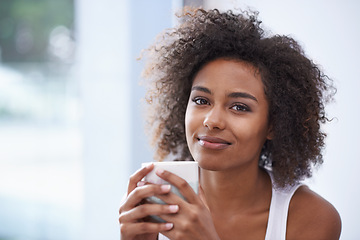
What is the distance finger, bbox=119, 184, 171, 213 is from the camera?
98 centimetres

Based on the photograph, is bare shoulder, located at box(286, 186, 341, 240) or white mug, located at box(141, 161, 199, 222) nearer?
white mug, located at box(141, 161, 199, 222)

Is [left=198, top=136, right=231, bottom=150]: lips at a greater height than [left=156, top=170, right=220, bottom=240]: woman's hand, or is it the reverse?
[left=198, top=136, right=231, bottom=150]: lips

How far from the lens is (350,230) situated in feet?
5.00

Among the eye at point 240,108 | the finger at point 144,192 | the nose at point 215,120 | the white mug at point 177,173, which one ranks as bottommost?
the finger at point 144,192

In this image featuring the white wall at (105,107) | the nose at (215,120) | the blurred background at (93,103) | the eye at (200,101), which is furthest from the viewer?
the white wall at (105,107)

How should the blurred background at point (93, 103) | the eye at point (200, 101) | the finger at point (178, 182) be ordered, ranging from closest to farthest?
the finger at point (178, 182) → the eye at point (200, 101) → the blurred background at point (93, 103)

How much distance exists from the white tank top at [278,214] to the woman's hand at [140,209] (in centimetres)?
34

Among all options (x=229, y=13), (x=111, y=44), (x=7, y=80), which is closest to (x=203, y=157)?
(x=229, y=13)

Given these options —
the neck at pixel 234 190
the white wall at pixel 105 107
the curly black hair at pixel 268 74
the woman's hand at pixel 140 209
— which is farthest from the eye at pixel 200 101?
the white wall at pixel 105 107

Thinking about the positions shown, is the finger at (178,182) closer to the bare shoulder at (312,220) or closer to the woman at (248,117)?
the woman at (248,117)

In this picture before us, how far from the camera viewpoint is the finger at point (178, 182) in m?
0.97

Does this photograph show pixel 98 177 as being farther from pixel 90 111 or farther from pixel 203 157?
pixel 203 157

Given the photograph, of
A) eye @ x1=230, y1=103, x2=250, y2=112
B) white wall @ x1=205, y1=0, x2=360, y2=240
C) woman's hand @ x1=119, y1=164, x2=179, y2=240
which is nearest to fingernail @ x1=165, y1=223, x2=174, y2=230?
woman's hand @ x1=119, y1=164, x2=179, y2=240

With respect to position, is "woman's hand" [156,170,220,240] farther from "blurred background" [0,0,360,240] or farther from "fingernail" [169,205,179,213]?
"blurred background" [0,0,360,240]
